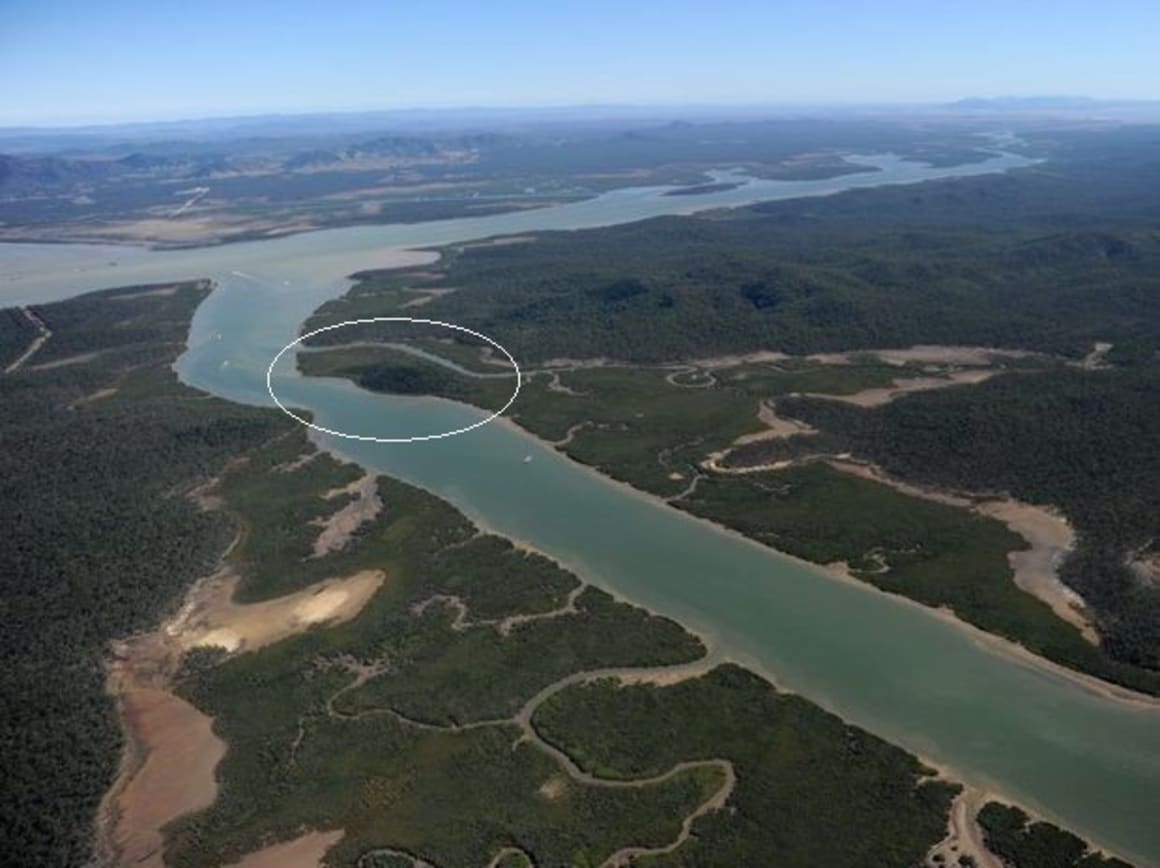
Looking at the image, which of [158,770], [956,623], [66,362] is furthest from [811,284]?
[158,770]

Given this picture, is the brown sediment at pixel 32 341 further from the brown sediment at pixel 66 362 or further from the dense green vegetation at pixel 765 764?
the dense green vegetation at pixel 765 764

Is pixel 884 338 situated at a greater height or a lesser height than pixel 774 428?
greater

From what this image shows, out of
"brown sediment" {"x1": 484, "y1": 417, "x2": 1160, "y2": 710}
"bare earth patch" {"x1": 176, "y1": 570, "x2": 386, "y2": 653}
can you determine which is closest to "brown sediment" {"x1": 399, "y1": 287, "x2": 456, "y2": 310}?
"brown sediment" {"x1": 484, "y1": 417, "x2": 1160, "y2": 710}

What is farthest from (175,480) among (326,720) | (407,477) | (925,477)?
(925,477)

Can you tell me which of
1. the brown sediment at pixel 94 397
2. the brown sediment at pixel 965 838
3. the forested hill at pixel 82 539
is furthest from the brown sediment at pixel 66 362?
the brown sediment at pixel 965 838

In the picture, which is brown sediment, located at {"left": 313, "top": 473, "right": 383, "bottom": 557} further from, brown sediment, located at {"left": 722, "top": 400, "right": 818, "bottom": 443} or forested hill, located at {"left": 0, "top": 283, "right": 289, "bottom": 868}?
brown sediment, located at {"left": 722, "top": 400, "right": 818, "bottom": 443}

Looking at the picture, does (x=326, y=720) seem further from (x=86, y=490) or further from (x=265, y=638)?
(x=86, y=490)

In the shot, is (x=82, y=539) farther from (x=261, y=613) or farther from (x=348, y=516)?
(x=348, y=516)
